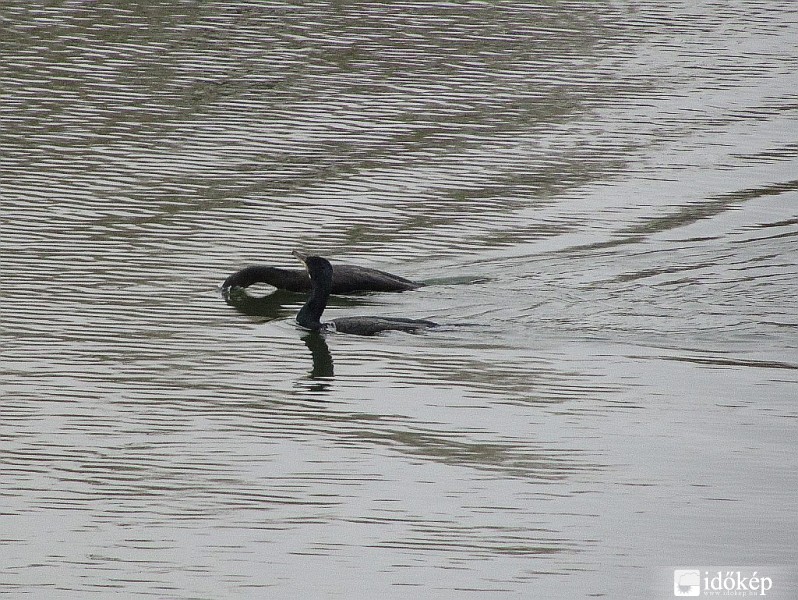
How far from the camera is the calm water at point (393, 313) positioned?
7625mm

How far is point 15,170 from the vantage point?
15359mm

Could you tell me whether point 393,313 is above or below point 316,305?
below

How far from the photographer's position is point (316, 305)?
11.6 m

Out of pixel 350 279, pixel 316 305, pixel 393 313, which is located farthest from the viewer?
pixel 350 279

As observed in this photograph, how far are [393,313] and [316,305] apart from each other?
714mm

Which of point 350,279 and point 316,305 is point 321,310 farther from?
point 350,279

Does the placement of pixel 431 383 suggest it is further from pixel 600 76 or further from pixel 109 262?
pixel 600 76

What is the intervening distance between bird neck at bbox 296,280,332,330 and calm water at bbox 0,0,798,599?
29 cm

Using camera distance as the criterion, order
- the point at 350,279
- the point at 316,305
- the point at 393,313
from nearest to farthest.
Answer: the point at 316,305
the point at 393,313
the point at 350,279

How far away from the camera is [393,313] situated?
11992 mm

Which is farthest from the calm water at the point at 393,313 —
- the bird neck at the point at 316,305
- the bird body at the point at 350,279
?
the bird neck at the point at 316,305

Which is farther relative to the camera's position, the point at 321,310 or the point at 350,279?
the point at 350,279

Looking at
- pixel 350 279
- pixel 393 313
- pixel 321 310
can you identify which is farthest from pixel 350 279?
pixel 321 310

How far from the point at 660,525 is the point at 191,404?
3.16 m
